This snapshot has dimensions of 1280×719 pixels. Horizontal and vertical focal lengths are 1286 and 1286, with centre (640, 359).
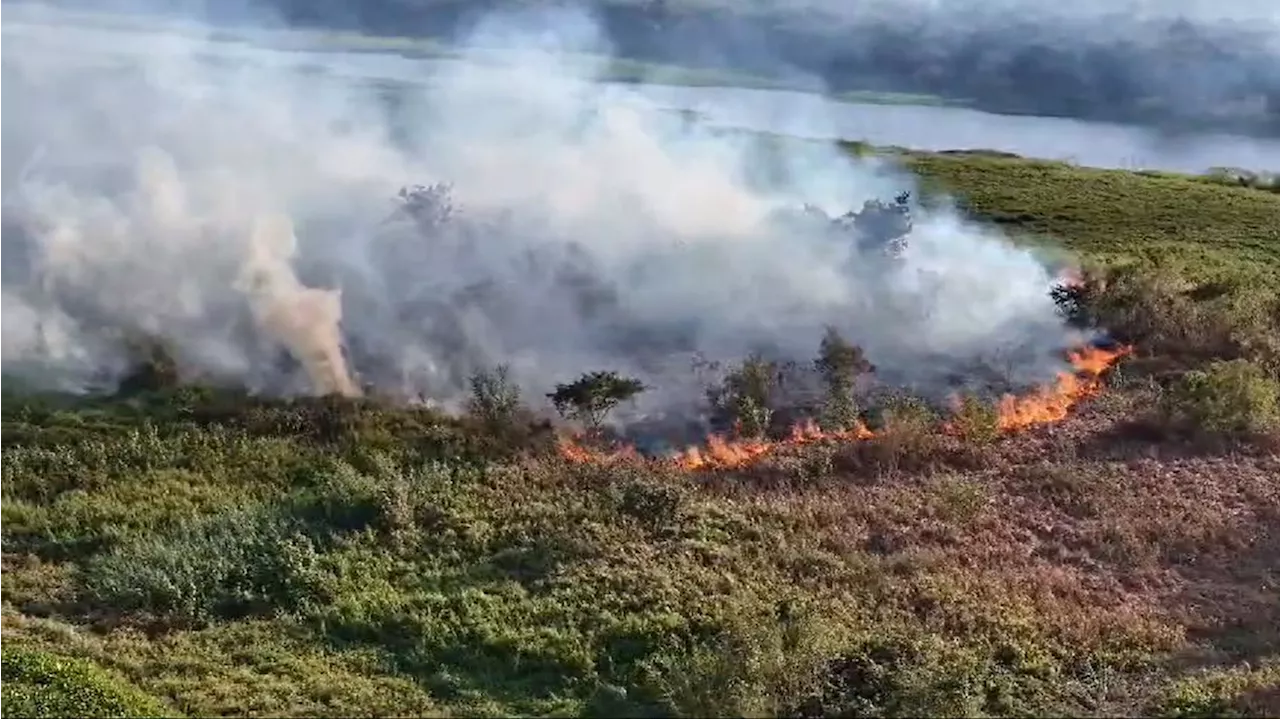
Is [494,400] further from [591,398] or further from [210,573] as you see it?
[210,573]

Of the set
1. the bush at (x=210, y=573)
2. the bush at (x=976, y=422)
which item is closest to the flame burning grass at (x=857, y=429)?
the bush at (x=976, y=422)

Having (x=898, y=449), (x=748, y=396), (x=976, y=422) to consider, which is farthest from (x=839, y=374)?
(x=898, y=449)

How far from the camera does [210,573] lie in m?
14.5

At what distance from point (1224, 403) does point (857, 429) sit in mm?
5644

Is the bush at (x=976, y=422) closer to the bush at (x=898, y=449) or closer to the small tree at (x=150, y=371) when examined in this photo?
the bush at (x=898, y=449)

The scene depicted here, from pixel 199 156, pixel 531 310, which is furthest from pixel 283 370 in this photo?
pixel 199 156

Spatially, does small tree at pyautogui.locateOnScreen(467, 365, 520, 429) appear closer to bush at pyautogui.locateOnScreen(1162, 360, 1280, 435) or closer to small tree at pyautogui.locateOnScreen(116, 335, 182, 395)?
small tree at pyautogui.locateOnScreen(116, 335, 182, 395)

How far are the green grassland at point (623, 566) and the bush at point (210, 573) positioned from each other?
4cm

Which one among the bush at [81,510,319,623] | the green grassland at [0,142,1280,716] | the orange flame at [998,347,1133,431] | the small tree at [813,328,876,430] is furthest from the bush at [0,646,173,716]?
the orange flame at [998,347,1133,431]

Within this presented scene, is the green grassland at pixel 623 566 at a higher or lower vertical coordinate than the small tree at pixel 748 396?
lower

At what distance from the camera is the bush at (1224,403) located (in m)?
19.5

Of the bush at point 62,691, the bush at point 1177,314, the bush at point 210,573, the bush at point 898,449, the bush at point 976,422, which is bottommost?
the bush at point 62,691

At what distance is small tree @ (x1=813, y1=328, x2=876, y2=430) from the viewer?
19.5 m

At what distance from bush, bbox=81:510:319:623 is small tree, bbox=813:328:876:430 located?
8242 mm
